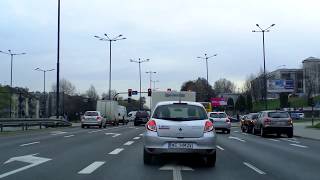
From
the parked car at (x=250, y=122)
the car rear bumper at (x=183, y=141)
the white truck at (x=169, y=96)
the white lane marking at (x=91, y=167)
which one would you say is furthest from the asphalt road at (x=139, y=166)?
the parked car at (x=250, y=122)

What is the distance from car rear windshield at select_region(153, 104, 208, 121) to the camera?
14.2 m

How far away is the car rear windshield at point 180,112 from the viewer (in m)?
14.2

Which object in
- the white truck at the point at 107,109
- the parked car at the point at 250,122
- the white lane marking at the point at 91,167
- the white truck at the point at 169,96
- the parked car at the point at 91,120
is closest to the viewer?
the white lane marking at the point at 91,167

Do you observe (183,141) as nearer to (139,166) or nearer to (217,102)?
(139,166)

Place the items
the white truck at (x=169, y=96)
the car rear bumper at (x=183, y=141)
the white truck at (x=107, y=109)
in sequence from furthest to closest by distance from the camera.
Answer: the white truck at (x=107, y=109) → the white truck at (x=169, y=96) → the car rear bumper at (x=183, y=141)

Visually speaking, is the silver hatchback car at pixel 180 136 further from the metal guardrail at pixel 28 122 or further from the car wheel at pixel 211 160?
the metal guardrail at pixel 28 122

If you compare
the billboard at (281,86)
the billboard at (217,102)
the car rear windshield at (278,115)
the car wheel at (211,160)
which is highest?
the billboard at (281,86)

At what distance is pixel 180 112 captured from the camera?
14.3 meters

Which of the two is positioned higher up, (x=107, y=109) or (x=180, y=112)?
(x=180, y=112)

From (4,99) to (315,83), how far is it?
79.9 m

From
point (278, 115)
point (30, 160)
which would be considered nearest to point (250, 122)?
point (278, 115)


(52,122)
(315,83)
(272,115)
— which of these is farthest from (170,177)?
(315,83)

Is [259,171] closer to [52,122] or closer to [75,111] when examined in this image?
[52,122]

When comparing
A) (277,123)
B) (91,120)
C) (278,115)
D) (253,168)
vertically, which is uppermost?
(278,115)
